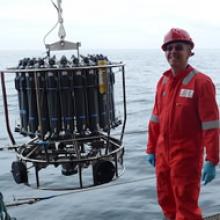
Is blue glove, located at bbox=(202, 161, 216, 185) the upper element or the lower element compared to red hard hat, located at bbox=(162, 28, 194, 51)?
lower

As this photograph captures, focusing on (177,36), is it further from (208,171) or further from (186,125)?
(208,171)

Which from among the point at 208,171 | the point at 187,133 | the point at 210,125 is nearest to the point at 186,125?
the point at 187,133

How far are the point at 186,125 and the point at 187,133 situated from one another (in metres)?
0.08

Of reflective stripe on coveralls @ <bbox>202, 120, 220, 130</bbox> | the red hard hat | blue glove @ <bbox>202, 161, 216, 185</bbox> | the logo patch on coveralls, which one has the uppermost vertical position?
the red hard hat

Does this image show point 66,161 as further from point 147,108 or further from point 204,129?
point 147,108

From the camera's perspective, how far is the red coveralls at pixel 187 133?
14.2ft

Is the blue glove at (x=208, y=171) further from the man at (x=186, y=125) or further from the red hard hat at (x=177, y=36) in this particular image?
the red hard hat at (x=177, y=36)

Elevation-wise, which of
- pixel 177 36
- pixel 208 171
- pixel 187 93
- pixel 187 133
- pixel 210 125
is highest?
pixel 177 36

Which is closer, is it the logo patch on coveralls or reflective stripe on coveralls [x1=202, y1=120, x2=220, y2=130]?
reflective stripe on coveralls [x1=202, y1=120, x2=220, y2=130]

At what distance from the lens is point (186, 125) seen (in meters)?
4.50

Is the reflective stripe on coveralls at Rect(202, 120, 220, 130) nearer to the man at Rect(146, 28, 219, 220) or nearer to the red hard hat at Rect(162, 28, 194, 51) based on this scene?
the man at Rect(146, 28, 219, 220)

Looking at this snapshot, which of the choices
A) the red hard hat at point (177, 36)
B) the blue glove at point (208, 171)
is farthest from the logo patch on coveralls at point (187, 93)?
the blue glove at point (208, 171)

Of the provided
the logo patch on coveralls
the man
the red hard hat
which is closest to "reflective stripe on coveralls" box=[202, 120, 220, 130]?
the man

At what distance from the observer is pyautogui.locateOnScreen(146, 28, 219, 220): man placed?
4.33 meters
